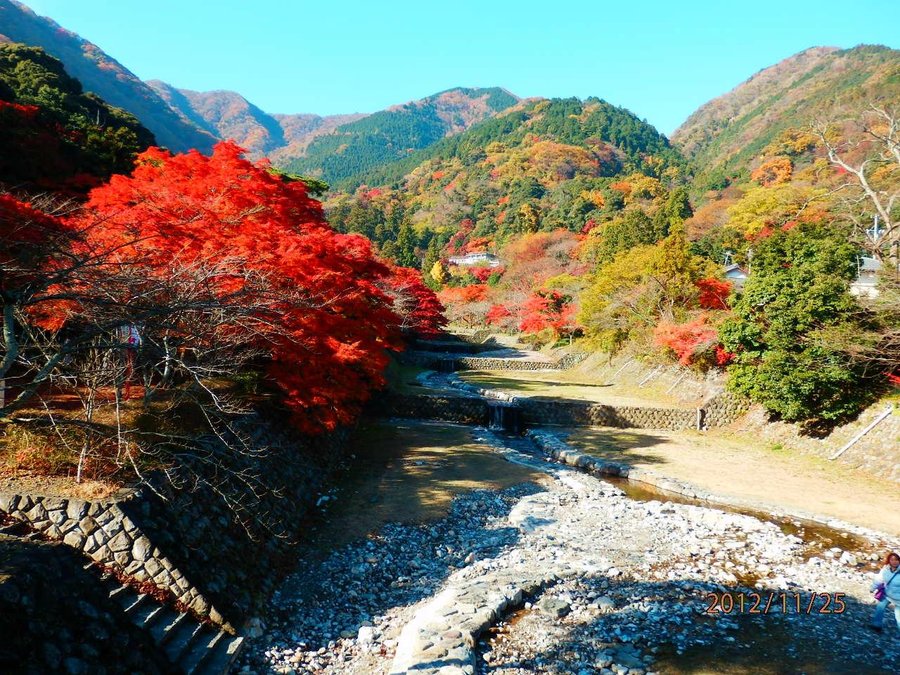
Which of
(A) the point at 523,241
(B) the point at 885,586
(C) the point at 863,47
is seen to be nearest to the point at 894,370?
(B) the point at 885,586

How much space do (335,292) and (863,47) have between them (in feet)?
449

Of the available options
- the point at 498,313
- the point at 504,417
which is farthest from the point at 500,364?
the point at 504,417

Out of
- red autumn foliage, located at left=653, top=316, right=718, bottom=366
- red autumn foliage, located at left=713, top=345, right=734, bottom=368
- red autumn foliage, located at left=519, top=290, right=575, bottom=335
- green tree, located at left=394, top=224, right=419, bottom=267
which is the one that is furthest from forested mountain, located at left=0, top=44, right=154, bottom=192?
green tree, located at left=394, top=224, right=419, bottom=267

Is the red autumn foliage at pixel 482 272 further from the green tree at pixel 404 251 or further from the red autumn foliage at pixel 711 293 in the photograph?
the red autumn foliage at pixel 711 293

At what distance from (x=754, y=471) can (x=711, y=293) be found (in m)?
14.0

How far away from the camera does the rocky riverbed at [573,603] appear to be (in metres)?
7.09

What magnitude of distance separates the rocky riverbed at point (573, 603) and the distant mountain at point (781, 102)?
140ft

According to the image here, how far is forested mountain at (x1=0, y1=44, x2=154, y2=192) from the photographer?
750 inches

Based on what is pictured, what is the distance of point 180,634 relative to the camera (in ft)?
21.4

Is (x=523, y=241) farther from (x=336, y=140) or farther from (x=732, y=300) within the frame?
(x=336, y=140)

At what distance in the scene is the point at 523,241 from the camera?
5925 cm

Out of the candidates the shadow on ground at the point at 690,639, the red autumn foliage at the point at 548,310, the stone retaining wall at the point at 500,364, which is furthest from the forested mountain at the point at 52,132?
the red autumn foliage at the point at 548,310

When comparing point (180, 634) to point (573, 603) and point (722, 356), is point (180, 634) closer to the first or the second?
point (573, 603)
